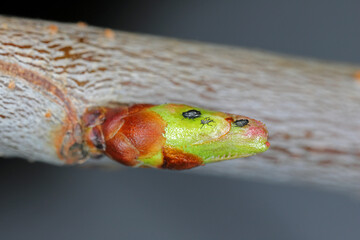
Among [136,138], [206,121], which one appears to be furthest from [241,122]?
[136,138]

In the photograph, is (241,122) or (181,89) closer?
(241,122)

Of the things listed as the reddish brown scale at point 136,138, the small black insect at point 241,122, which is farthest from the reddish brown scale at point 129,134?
the small black insect at point 241,122

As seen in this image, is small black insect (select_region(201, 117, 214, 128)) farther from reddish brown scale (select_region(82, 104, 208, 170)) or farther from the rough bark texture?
the rough bark texture

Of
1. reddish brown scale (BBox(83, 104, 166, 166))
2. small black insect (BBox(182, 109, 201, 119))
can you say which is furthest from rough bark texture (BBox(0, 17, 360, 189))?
small black insect (BBox(182, 109, 201, 119))

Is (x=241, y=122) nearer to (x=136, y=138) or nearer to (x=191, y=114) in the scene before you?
(x=191, y=114)

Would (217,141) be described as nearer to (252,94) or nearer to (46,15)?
(252,94)

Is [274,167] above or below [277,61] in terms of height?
below

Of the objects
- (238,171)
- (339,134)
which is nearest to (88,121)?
(238,171)

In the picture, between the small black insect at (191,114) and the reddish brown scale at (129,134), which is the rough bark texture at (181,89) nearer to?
the reddish brown scale at (129,134)
